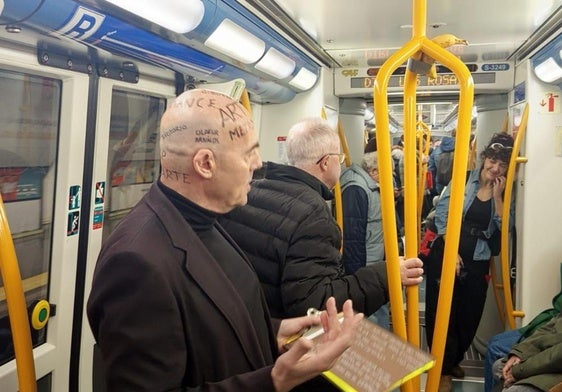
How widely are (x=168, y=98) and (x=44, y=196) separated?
103 cm

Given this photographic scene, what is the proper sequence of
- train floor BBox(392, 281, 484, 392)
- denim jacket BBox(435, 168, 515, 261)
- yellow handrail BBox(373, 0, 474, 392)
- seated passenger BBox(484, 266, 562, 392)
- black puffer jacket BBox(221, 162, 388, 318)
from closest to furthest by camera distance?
yellow handrail BBox(373, 0, 474, 392) → black puffer jacket BBox(221, 162, 388, 318) → seated passenger BBox(484, 266, 562, 392) → denim jacket BBox(435, 168, 515, 261) → train floor BBox(392, 281, 484, 392)

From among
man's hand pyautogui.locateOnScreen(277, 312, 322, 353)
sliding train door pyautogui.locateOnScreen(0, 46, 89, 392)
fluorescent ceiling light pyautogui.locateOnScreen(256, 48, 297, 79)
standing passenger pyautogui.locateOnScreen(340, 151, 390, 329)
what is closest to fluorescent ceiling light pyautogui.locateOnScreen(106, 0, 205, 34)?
sliding train door pyautogui.locateOnScreen(0, 46, 89, 392)

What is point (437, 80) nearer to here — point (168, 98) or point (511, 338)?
point (511, 338)

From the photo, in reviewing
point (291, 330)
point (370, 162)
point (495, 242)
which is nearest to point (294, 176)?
point (291, 330)

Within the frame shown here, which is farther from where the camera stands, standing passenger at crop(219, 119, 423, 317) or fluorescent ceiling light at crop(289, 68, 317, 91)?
fluorescent ceiling light at crop(289, 68, 317, 91)

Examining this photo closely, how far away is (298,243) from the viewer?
185 centimetres

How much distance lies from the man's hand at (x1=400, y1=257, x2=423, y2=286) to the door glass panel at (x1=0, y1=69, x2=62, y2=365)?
1.52m

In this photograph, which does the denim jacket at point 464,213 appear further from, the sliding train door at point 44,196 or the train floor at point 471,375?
the sliding train door at point 44,196

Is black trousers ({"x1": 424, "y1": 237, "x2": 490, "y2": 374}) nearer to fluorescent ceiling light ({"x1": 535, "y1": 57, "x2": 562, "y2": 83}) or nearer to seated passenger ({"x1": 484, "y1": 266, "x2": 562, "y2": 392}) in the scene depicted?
seated passenger ({"x1": 484, "y1": 266, "x2": 562, "y2": 392})

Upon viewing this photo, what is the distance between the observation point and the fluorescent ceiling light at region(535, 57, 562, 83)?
3.18 m

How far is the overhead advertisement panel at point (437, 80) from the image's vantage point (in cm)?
413

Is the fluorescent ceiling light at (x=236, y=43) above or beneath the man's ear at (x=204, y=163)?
above

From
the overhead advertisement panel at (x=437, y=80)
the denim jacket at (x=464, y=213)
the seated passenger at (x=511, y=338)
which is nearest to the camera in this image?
the seated passenger at (x=511, y=338)

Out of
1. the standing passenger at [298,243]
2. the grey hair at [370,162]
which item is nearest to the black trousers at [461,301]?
the grey hair at [370,162]
